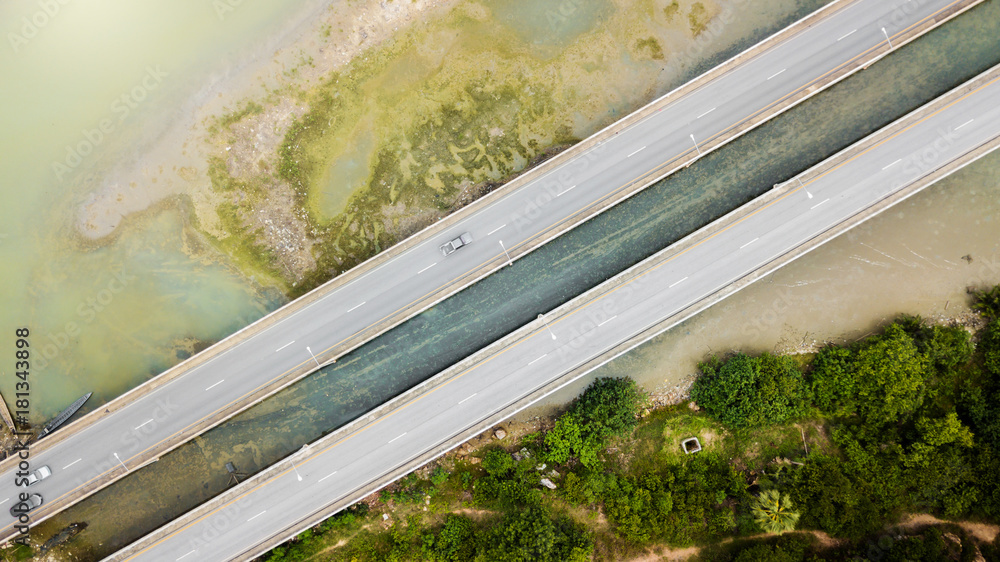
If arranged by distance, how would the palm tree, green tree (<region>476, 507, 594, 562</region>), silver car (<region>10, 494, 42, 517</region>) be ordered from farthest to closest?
silver car (<region>10, 494, 42, 517</region>) → the palm tree → green tree (<region>476, 507, 594, 562</region>)

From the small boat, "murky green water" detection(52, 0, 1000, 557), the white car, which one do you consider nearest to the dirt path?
"murky green water" detection(52, 0, 1000, 557)

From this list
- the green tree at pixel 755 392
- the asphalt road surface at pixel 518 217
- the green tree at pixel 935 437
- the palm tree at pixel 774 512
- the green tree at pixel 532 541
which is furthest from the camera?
the asphalt road surface at pixel 518 217

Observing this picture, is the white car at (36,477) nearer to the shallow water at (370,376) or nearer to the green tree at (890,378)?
the shallow water at (370,376)

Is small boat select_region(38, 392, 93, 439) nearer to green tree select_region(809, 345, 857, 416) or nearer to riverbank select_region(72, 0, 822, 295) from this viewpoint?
riverbank select_region(72, 0, 822, 295)

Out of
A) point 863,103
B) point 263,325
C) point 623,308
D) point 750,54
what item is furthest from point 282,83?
point 863,103

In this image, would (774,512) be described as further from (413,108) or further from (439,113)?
(413,108)

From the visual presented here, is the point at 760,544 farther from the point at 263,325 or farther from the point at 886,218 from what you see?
the point at 263,325

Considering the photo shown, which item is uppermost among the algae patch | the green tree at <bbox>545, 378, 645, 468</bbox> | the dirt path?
the algae patch

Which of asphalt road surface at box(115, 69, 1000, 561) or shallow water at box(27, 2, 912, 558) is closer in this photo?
asphalt road surface at box(115, 69, 1000, 561)

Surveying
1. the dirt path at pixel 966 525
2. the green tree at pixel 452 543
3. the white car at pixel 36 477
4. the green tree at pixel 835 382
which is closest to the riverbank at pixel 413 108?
the white car at pixel 36 477
